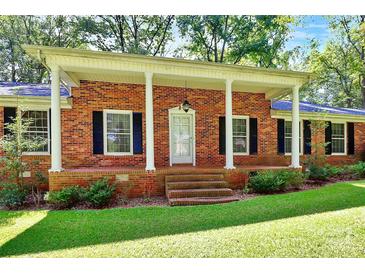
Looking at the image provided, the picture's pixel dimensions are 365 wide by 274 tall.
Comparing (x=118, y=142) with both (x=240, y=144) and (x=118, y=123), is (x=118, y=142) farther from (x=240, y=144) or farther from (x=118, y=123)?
(x=240, y=144)

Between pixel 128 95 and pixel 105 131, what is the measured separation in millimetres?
1536

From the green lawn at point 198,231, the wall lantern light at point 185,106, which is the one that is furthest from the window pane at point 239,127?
the green lawn at point 198,231

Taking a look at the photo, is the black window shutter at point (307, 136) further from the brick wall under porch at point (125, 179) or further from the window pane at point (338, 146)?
the brick wall under porch at point (125, 179)

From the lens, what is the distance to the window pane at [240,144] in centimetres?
1085

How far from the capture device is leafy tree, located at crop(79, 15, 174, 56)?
764 inches

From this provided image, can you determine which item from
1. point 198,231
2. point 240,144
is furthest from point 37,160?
point 240,144

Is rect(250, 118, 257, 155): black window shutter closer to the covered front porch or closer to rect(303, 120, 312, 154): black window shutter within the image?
the covered front porch

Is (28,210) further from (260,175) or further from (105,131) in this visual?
(260,175)

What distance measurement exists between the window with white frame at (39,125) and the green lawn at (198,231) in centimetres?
320

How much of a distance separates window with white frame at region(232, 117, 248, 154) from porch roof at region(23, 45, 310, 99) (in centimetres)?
154

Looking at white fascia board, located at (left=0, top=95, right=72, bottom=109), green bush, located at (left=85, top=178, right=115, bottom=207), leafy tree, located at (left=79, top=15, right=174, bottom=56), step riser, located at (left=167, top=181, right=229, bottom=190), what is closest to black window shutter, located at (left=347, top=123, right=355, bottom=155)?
step riser, located at (left=167, top=181, right=229, bottom=190)
